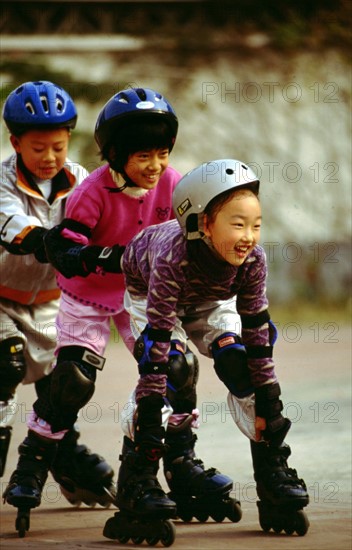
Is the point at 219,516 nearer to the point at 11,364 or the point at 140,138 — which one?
the point at 11,364

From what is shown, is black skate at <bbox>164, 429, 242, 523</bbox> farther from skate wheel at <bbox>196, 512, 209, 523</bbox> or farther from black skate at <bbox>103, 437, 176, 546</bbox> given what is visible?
black skate at <bbox>103, 437, 176, 546</bbox>

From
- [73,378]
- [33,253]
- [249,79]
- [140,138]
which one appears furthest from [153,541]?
[249,79]

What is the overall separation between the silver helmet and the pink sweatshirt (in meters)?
0.61

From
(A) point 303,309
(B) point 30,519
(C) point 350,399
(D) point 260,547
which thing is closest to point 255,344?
(D) point 260,547

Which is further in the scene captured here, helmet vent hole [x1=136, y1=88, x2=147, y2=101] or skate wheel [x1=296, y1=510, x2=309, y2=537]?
helmet vent hole [x1=136, y1=88, x2=147, y2=101]

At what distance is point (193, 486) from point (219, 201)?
134 centimetres

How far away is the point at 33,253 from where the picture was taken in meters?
6.57

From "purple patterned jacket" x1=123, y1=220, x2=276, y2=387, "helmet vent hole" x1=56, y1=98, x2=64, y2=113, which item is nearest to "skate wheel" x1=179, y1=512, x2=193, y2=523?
"purple patterned jacket" x1=123, y1=220, x2=276, y2=387

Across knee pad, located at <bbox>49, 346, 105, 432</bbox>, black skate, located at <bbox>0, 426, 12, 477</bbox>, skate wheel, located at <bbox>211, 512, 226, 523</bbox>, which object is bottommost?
skate wheel, located at <bbox>211, 512, 226, 523</bbox>

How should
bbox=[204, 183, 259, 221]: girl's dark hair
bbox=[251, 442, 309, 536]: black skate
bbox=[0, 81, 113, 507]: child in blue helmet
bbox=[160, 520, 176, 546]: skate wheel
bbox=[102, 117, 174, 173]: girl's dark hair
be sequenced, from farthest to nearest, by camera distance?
bbox=[0, 81, 113, 507]: child in blue helmet → bbox=[102, 117, 174, 173]: girl's dark hair → bbox=[251, 442, 309, 536]: black skate → bbox=[160, 520, 176, 546]: skate wheel → bbox=[204, 183, 259, 221]: girl's dark hair

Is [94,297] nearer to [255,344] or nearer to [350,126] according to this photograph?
[255,344]

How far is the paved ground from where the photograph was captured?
19.2 ft

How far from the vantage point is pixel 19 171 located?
6691 millimetres

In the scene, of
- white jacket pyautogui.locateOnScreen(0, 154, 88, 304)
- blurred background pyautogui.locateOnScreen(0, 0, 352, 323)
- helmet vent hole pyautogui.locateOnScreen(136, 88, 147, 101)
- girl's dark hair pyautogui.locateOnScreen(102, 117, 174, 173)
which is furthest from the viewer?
blurred background pyautogui.locateOnScreen(0, 0, 352, 323)
